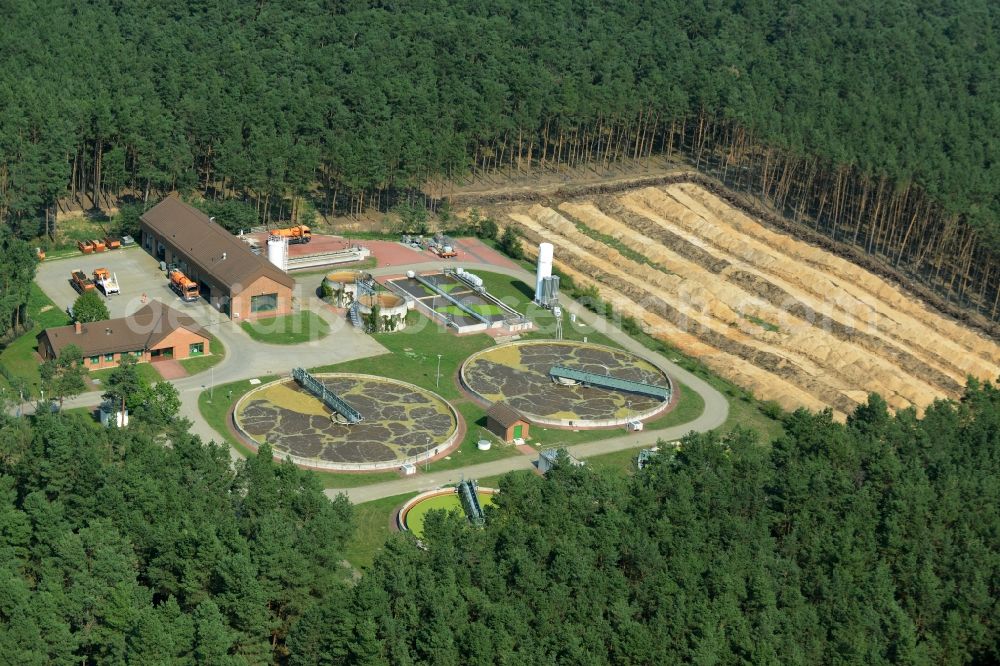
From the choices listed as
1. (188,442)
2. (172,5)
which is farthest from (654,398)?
(172,5)

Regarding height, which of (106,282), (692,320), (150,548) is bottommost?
(692,320)

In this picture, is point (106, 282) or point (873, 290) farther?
point (873, 290)

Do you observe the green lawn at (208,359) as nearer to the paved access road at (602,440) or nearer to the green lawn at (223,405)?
the green lawn at (223,405)

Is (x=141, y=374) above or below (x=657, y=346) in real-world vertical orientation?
below

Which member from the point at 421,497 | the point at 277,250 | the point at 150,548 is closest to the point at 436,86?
the point at 277,250

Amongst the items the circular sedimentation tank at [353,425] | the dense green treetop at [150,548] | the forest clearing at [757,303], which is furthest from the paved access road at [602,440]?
the dense green treetop at [150,548]

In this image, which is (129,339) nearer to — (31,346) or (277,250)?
(31,346)

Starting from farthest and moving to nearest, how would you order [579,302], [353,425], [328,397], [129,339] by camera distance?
1. [579,302]
2. [129,339]
3. [328,397]
4. [353,425]
